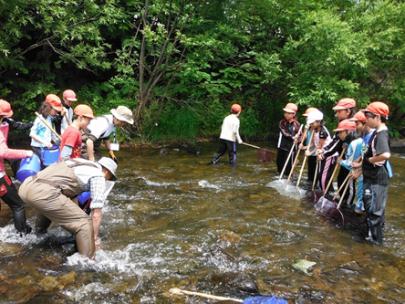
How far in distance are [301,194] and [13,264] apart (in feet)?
20.1

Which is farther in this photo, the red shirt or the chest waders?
the red shirt

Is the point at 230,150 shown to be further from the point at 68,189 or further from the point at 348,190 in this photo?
the point at 68,189

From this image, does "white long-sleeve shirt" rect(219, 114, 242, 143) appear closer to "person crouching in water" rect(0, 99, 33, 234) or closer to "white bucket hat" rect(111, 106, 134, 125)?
"white bucket hat" rect(111, 106, 134, 125)

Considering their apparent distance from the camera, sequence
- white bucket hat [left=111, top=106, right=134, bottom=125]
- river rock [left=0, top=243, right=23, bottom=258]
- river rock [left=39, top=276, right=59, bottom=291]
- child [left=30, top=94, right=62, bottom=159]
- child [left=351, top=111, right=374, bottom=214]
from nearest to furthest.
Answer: river rock [left=39, top=276, right=59, bottom=291]
river rock [left=0, top=243, right=23, bottom=258]
white bucket hat [left=111, top=106, right=134, bottom=125]
child [left=30, top=94, right=62, bottom=159]
child [left=351, top=111, right=374, bottom=214]

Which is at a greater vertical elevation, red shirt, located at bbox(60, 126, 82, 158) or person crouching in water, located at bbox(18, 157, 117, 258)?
red shirt, located at bbox(60, 126, 82, 158)

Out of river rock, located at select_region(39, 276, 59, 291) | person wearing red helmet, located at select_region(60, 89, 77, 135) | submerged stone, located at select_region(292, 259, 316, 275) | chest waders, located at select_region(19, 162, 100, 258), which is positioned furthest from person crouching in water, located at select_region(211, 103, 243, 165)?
river rock, located at select_region(39, 276, 59, 291)

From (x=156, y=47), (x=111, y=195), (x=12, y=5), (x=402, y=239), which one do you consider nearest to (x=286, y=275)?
(x=402, y=239)

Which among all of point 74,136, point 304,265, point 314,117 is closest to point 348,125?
point 314,117

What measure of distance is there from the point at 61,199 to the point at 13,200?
1196 mm

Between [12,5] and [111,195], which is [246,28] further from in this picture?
[111,195]

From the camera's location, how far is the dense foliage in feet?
44.2

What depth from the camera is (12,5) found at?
11211 mm

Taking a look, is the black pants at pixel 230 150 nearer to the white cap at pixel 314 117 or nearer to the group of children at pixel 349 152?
the group of children at pixel 349 152

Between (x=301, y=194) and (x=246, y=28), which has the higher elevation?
(x=246, y=28)
